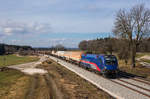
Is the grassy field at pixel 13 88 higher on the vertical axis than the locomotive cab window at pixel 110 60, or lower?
lower

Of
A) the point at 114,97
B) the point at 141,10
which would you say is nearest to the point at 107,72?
the point at 114,97

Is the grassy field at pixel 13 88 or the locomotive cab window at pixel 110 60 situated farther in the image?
the locomotive cab window at pixel 110 60

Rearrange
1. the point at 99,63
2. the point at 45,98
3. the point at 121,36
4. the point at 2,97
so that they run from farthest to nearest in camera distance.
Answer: the point at 121,36
the point at 99,63
the point at 2,97
the point at 45,98

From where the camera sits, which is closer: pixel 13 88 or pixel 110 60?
pixel 13 88

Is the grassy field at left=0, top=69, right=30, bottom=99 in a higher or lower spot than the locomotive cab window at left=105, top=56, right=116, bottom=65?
lower

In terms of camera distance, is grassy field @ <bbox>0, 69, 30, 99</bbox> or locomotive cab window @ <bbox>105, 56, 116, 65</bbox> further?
locomotive cab window @ <bbox>105, 56, 116, 65</bbox>

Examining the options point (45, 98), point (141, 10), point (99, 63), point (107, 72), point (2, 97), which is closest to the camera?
point (45, 98)

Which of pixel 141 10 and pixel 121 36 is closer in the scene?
pixel 141 10

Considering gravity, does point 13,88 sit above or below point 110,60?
below

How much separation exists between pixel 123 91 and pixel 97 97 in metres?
3.60

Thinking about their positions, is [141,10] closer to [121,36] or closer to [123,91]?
[121,36]

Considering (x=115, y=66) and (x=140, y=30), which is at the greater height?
(x=140, y=30)

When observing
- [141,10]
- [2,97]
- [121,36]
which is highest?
[141,10]

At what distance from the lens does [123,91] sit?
16.8 m
